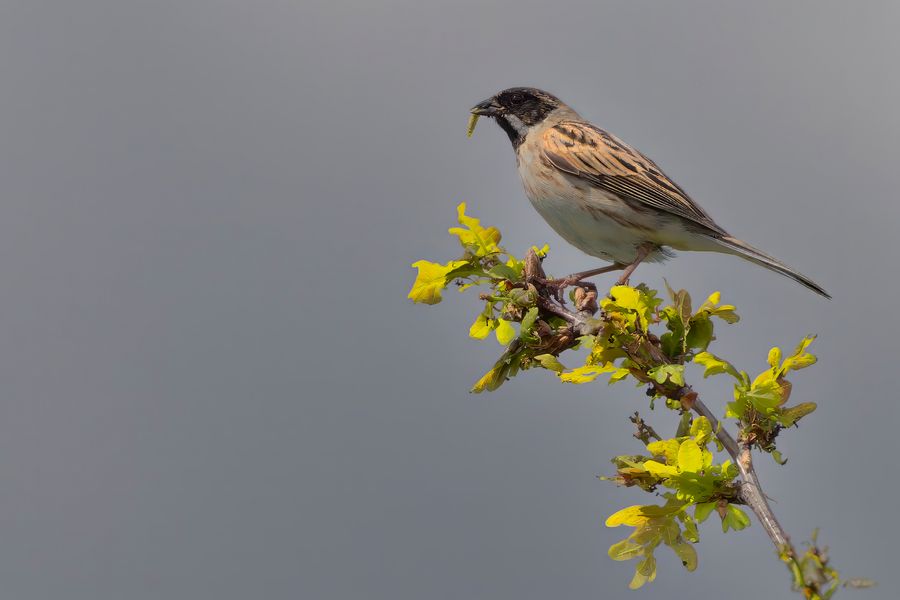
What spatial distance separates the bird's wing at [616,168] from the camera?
10523 millimetres

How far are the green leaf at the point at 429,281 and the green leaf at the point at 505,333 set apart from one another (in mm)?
528

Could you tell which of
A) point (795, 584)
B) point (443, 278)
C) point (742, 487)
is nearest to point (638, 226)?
point (443, 278)

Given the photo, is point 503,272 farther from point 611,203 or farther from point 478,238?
point 611,203

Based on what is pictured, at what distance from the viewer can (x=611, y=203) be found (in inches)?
420

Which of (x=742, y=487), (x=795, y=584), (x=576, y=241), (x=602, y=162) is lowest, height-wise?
(x=795, y=584)

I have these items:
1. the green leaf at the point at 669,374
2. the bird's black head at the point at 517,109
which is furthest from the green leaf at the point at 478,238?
the bird's black head at the point at 517,109

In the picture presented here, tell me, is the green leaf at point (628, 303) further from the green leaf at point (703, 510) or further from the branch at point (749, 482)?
the green leaf at point (703, 510)

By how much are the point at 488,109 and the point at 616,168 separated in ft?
6.51

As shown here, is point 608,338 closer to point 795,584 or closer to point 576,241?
point 795,584

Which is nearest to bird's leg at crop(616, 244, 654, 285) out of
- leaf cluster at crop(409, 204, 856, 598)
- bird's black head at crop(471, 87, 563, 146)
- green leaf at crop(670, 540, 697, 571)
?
bird's black head at crop(471, 87, 563, 146)

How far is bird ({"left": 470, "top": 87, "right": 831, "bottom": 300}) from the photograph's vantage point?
10.4 metres

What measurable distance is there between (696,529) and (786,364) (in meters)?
1.01

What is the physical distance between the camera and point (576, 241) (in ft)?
35.4

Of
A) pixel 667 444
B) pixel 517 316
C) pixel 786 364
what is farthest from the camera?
pixel 517 316
